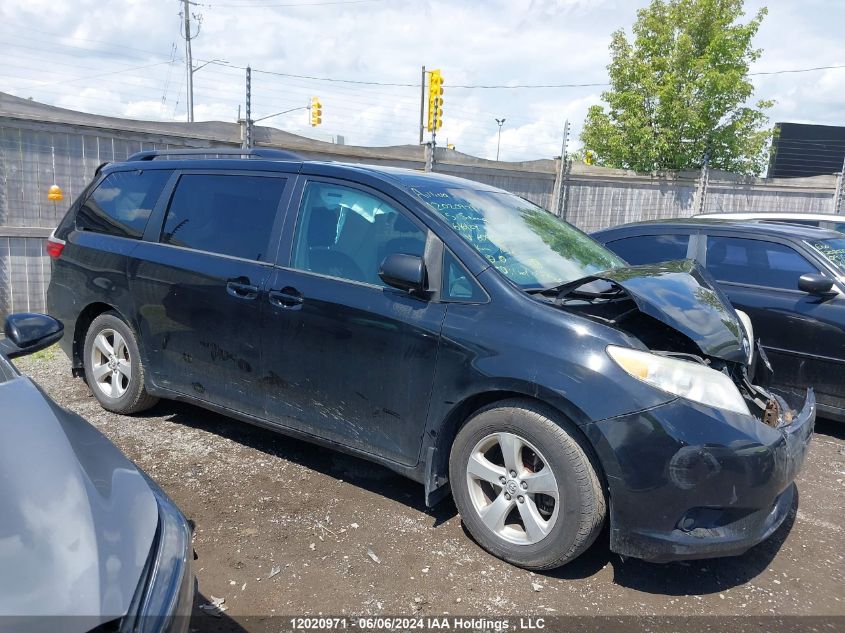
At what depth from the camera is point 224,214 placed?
397cm

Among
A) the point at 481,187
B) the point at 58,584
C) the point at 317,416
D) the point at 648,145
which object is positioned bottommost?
the point at 317,416

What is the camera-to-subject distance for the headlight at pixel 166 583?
1615 mm

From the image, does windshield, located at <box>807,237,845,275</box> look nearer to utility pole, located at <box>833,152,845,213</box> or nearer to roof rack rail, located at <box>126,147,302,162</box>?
roof rack rail, located at <box>126,147,302,162</box>

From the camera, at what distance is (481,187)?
4023 mm

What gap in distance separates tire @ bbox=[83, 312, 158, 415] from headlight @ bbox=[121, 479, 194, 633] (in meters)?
2.53

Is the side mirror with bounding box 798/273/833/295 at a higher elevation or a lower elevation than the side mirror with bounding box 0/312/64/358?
higher

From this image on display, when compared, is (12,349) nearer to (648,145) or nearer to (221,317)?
(221,317)

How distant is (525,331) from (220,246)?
200cm

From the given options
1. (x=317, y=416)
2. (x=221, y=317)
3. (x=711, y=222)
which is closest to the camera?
(x=317, y=416)

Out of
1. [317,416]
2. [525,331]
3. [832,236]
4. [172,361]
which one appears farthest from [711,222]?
[172,361]

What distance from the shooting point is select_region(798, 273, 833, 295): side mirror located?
4.69 meters

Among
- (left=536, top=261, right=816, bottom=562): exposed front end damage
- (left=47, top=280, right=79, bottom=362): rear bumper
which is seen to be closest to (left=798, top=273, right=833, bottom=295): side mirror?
(left=536, top=261, right=816, bottom=562): exposed front end damage

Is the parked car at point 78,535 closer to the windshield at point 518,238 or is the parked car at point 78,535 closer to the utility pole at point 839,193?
the windshield at point 518,238

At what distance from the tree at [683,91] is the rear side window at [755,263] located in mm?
16512
